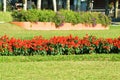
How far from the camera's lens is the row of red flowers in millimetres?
13477

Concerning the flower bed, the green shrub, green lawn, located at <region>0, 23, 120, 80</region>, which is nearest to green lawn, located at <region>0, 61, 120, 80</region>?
green lawn, located at <region>0, 23, 120, 80</region>

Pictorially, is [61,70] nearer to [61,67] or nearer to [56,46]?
[61,67]

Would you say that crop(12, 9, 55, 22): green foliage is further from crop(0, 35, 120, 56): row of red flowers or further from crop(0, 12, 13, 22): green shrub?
crop(0, 35, 120, 56): row of red flowers

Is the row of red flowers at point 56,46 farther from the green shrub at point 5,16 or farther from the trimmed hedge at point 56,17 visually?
the green shrub at point 5,16

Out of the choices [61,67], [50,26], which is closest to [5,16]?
[50,26]

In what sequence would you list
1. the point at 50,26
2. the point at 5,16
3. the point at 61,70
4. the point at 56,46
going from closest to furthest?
the point at 61,70 < the point at 56,46 < the point at 50,26 < the point at 5,16

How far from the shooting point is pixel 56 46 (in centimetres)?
1363

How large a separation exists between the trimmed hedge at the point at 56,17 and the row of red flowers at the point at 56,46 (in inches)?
607

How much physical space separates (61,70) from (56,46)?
282cm

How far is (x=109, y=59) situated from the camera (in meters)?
13.0

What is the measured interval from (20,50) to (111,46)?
3030 mm

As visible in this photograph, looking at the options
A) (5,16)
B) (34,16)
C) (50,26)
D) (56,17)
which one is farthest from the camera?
(5,16)

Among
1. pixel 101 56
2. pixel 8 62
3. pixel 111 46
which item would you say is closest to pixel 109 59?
pixel 101 56

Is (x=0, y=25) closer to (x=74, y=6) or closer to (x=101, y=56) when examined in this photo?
(x=101, y=56)
